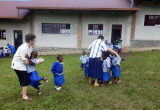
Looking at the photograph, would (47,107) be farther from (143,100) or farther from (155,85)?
(155,85)

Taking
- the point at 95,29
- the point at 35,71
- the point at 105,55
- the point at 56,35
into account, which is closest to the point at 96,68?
the point at 105,55

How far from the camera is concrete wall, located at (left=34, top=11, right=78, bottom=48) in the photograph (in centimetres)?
1249

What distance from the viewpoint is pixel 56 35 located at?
41.8ft

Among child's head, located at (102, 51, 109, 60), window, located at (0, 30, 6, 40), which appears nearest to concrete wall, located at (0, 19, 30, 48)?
window, located at (0, 30, 6, 40)

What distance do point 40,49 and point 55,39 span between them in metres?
1.79

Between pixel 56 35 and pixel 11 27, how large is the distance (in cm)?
458

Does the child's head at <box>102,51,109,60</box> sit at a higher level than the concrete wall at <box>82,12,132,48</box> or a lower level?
lower

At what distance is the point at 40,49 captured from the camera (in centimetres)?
1309

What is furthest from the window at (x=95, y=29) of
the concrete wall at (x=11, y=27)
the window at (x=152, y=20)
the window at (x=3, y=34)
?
the window at (x=3, y=34)

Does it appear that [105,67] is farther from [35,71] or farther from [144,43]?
[144,43]

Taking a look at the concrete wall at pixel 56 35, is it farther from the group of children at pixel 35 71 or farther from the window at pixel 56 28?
the group of children at pixel 35 71

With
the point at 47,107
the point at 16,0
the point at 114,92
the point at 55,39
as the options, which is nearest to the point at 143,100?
the point at 114,92

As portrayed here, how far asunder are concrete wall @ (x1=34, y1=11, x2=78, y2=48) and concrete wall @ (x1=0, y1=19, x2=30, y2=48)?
3.30 ft

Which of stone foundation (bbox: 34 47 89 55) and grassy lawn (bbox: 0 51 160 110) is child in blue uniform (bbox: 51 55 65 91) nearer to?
grassy lawn (bbox: 0 51 160 110)
